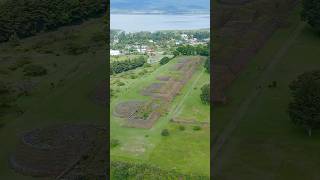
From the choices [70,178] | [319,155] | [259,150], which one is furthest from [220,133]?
[70,178]

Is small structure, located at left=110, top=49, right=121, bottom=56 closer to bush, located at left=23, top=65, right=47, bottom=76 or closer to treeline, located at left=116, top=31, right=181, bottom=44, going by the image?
treeline, located at left=116, top=31, right=181, bottom=44

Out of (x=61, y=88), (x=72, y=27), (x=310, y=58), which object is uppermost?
(x=72, y=27)

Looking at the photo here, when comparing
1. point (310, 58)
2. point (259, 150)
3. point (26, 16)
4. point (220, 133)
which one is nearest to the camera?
point (259, 150)

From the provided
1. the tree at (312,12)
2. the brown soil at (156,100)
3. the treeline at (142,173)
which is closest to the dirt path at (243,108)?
the tree at (312,12)

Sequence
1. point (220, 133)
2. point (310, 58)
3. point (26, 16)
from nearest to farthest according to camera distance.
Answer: point (220, 133)
point (310, 58)
point (26, 16)

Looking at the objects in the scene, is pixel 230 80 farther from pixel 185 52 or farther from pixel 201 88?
pixel 185 52

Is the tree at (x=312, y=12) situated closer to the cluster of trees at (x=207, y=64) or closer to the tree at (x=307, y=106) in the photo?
the cluster of trees at (x=207, y=64)

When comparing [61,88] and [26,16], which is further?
[26,16]
